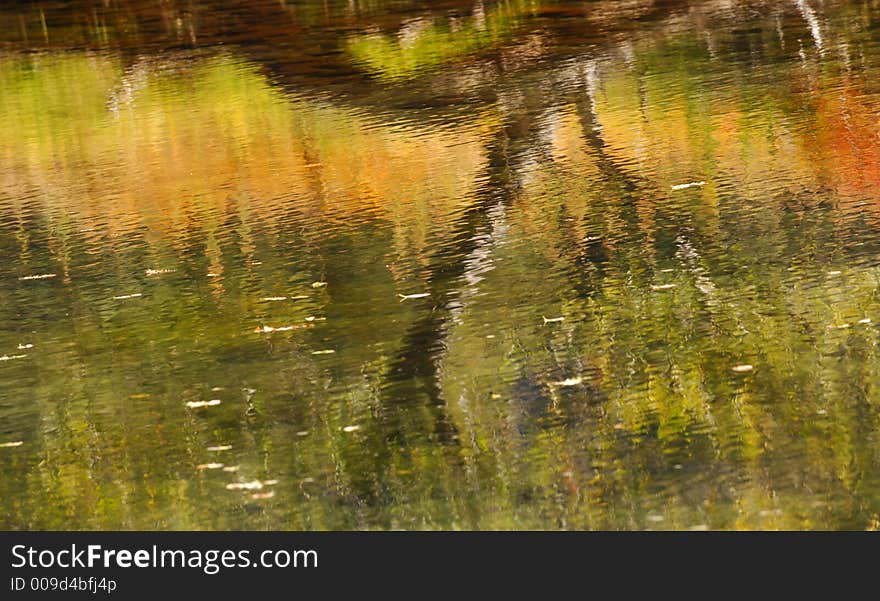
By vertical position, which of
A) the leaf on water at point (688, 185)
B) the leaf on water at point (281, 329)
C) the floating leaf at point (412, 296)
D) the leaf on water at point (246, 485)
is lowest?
the leaf on water at point (246, 485)

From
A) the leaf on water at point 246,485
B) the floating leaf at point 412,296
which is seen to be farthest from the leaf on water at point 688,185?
the leaf on water at point 246,485

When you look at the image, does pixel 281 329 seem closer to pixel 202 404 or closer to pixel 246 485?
pixel 202 404

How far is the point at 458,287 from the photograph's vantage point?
15.8ft

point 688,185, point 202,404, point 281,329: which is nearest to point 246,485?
point 202,404

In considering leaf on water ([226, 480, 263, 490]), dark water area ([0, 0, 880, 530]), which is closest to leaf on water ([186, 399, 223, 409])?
dark water area ([0, 0, 880, 530])

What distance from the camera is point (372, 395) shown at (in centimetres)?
406

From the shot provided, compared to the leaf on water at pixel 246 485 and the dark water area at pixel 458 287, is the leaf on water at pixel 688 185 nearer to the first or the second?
the dark water area at pixel 458 287

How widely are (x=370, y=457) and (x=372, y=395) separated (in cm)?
39

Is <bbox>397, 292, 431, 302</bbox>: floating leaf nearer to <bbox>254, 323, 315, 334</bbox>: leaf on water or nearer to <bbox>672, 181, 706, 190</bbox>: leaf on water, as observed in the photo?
<bbox>254, 323, 315, 334</bbox>: leaf on water

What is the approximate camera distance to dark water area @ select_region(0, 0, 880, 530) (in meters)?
3.53

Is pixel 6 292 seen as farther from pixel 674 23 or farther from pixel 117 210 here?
pixel 674 23

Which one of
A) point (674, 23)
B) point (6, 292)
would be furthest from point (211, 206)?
point (674, 23)

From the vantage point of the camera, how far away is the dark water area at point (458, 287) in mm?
3527

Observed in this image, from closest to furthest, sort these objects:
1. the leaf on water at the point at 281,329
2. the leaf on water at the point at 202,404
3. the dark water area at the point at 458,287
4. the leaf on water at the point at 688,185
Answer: the dark water area at the point at 458,287
the leaf on water at the point at 202,404
the leaf on water at the point at 281,329
the leaf on water at the point at 688,185
